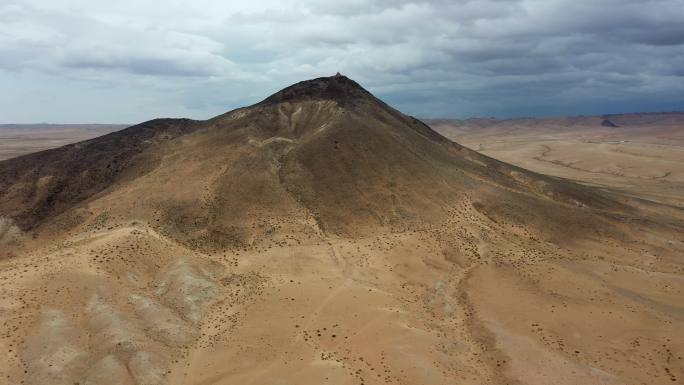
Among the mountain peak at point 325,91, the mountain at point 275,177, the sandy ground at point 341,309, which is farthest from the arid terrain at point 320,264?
the mountain peak at point 325,91

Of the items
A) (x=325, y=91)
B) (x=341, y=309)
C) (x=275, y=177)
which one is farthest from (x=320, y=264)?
(x=325, y=91)

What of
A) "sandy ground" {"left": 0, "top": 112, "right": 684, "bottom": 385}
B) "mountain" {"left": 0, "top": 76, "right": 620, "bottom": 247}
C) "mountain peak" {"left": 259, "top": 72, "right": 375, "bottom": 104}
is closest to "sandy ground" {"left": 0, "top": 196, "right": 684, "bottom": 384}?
"sandy ground" {"left": 0, "top": 112, "right": 684, "bottom": 385}

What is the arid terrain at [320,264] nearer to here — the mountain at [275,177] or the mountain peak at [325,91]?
the mountain at [275,177]

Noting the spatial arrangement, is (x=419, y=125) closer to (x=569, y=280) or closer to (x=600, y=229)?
(x=600, y=229)

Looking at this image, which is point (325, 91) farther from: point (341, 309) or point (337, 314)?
point (337, 314)

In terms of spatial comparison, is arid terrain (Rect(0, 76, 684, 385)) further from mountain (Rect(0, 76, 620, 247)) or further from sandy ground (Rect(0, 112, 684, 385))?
mountain (Rect(0, 76, 620, 247))
